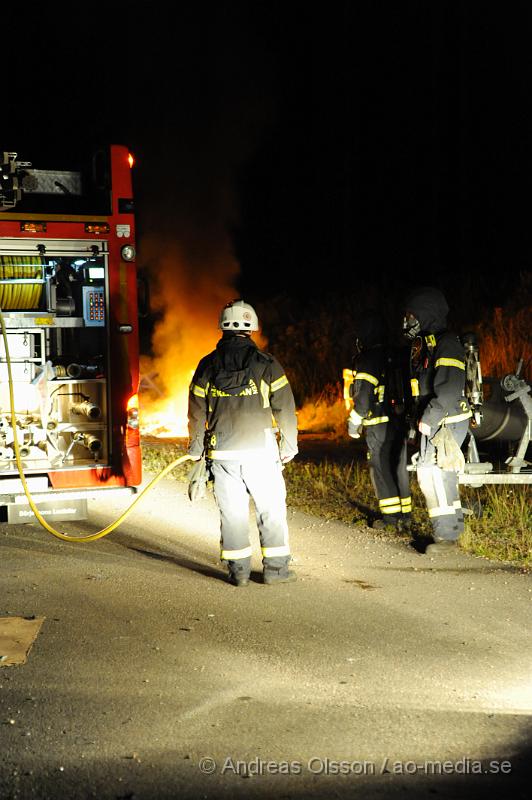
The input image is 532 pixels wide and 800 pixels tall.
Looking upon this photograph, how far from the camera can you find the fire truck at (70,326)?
7.95m

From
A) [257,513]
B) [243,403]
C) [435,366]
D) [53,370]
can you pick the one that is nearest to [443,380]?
[435,366]

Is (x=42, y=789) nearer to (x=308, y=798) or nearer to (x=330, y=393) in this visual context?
(x=308, y=798)

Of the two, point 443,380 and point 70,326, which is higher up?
point 70,326

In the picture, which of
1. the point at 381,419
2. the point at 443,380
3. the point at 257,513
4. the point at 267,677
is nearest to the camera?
the point at 267,677

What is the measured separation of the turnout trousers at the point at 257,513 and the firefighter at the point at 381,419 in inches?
66.6

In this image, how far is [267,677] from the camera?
16.7 ft

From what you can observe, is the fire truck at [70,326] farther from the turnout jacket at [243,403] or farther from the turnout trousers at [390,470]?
the turnout trousers at [390,470]

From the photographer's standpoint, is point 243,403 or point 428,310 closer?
point 243,403

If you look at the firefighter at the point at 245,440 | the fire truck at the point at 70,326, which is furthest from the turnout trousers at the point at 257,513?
the fire truck at the point at 70,326

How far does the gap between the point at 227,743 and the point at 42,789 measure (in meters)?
0.77

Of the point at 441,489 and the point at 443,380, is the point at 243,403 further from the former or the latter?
the point at 441,489

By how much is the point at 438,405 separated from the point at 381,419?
3.33ft

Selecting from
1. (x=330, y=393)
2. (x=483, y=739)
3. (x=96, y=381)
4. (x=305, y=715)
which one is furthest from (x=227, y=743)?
(x=330, y=393)

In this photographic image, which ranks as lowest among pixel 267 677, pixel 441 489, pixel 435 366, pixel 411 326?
pixel 267 677
